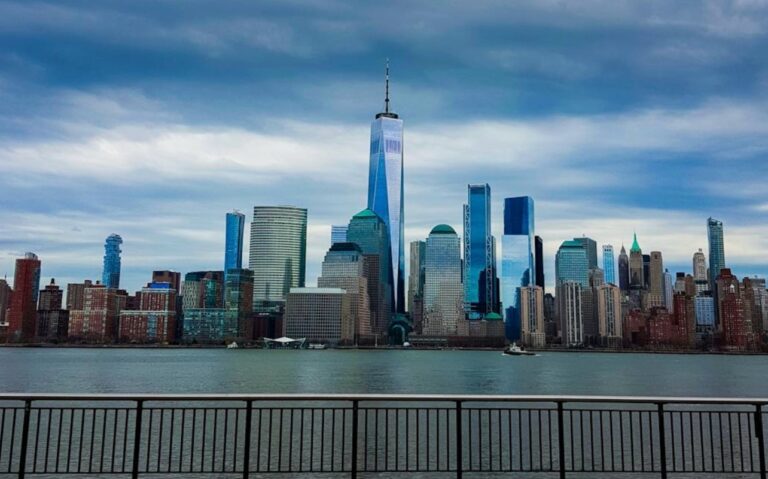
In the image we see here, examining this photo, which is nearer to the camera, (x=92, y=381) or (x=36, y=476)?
(x=36, y=476)

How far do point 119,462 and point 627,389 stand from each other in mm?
61013

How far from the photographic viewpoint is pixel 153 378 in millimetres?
83938

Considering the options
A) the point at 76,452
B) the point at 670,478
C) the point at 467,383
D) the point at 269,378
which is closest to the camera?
the point at 670,478

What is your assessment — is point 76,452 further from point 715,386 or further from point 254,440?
point 715,386

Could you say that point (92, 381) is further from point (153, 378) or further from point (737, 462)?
point (737, 462)

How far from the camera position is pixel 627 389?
74062 millimetres

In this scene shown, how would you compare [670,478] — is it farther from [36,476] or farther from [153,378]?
[153,378]

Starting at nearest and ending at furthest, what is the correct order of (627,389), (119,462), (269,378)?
(119,462) < (627,389) < (269,378)

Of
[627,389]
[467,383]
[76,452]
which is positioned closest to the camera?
[76,452]

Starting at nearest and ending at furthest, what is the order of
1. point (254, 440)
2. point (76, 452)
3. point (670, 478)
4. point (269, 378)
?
point (670, 478), point (76, 452), point (254, 440), point (269, 378)

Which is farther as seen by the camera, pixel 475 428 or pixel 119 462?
pixel 475 428

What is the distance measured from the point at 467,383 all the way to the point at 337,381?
1505 cm

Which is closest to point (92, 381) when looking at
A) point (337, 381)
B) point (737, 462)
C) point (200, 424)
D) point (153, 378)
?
point (153, 378)

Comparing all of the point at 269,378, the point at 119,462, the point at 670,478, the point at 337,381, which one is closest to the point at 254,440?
the point at 119,462
